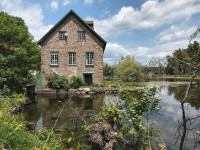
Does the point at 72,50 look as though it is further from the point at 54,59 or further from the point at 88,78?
the point at 88,78

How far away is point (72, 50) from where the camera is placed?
2084cm

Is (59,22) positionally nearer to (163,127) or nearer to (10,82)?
(10,82)

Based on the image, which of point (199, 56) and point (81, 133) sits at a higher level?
point (199, 56)

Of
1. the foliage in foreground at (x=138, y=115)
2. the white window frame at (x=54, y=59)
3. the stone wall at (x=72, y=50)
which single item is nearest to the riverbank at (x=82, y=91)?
the stone wall at (x=72, y=50)

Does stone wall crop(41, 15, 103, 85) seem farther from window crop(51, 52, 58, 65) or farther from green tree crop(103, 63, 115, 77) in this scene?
green tree crop(103, 63, 115, 77)

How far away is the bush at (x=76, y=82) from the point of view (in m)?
19.5

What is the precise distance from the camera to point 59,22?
792 inches

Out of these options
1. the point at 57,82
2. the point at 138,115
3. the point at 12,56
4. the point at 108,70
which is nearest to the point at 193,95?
the point at 138,115

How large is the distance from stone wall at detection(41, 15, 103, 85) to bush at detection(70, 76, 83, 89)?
1.21 m

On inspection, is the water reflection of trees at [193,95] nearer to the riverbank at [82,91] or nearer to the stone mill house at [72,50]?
the riverbank at [82,91]

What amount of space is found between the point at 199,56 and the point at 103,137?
12.3ft

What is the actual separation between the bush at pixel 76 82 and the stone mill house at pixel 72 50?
1.22 metres

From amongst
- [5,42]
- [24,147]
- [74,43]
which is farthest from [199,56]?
[74,43]

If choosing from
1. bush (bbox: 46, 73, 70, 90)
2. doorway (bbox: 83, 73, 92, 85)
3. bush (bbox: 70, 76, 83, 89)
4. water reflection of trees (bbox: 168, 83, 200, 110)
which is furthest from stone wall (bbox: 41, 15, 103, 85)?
water reflection of trees (bbox: 168, 83, 200, 110)
